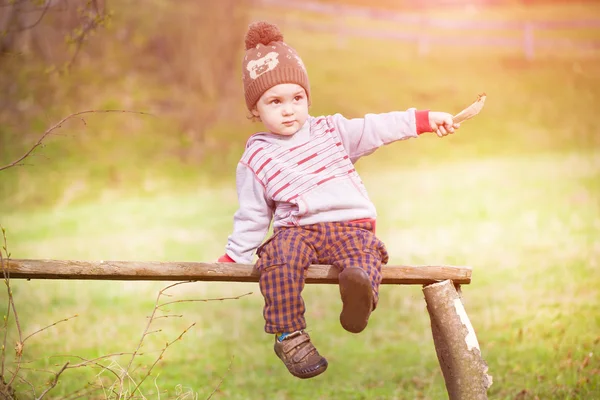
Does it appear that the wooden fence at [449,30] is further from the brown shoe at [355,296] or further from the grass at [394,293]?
the brown shoe at [355,296]

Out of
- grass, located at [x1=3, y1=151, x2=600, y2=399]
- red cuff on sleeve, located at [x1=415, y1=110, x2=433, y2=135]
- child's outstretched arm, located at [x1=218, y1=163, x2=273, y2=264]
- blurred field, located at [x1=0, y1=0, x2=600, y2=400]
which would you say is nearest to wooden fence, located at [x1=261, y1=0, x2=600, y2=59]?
blurred field, located at [x1=0, y1=0, x2=600, y2=400]

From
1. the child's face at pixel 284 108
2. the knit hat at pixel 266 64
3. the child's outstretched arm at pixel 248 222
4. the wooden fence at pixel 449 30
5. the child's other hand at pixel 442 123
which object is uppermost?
the wooden fence at pixel 449 30

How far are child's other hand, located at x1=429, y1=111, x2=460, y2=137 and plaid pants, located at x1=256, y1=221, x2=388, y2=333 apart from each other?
480mm

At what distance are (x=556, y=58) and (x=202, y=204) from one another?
4.97 metres

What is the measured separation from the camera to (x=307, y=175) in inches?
129

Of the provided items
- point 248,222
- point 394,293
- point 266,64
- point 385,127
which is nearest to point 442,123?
point 385,127

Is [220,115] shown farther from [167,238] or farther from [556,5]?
[556,5]

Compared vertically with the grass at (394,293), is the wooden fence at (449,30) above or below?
above

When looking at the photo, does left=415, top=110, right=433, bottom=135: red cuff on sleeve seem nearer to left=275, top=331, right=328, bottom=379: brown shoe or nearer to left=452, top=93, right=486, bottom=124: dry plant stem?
left=452, top=93, right=486, bottom=124: dry plant stem

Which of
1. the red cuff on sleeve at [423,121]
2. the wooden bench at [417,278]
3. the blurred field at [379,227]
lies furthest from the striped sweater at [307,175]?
the blurred field at [379,227]

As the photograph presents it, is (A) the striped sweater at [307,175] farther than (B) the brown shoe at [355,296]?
Yes

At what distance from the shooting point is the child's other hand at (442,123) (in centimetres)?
328

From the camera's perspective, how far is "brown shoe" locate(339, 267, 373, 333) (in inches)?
115

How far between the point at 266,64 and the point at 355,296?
0.99 m
